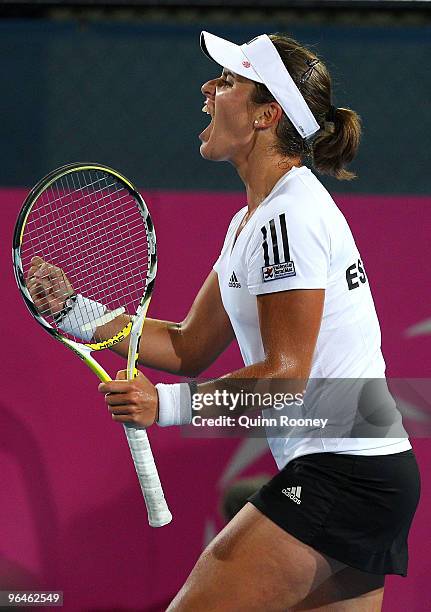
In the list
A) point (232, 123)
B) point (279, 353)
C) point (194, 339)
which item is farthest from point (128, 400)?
point (232, 123)

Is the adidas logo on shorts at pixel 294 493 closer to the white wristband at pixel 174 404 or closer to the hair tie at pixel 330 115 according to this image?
the white wristband at pixel 174 404

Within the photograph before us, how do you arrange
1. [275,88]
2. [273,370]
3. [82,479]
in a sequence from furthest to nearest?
[82,479], [275,88], [273,370]

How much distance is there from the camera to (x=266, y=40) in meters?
2.02

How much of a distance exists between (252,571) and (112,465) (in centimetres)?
98

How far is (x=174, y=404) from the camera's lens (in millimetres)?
1819

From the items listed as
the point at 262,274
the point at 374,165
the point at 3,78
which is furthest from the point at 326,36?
the point at 262,274

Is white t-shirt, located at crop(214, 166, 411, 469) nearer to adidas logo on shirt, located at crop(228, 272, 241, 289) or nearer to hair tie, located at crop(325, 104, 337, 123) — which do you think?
adidas logo on shirt, located at crop(228, 272, 241, 289)

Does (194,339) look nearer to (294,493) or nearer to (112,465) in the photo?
Answer: (294,493)

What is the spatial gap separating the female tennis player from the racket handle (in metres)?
0.07

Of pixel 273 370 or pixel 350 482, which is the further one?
pixel 350 482

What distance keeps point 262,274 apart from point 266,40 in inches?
19.6

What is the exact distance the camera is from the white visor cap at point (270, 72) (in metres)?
1.99

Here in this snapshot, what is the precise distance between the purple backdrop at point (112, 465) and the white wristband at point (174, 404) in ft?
2.87

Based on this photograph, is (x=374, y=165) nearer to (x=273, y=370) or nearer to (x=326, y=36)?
(x=326, y=36)
